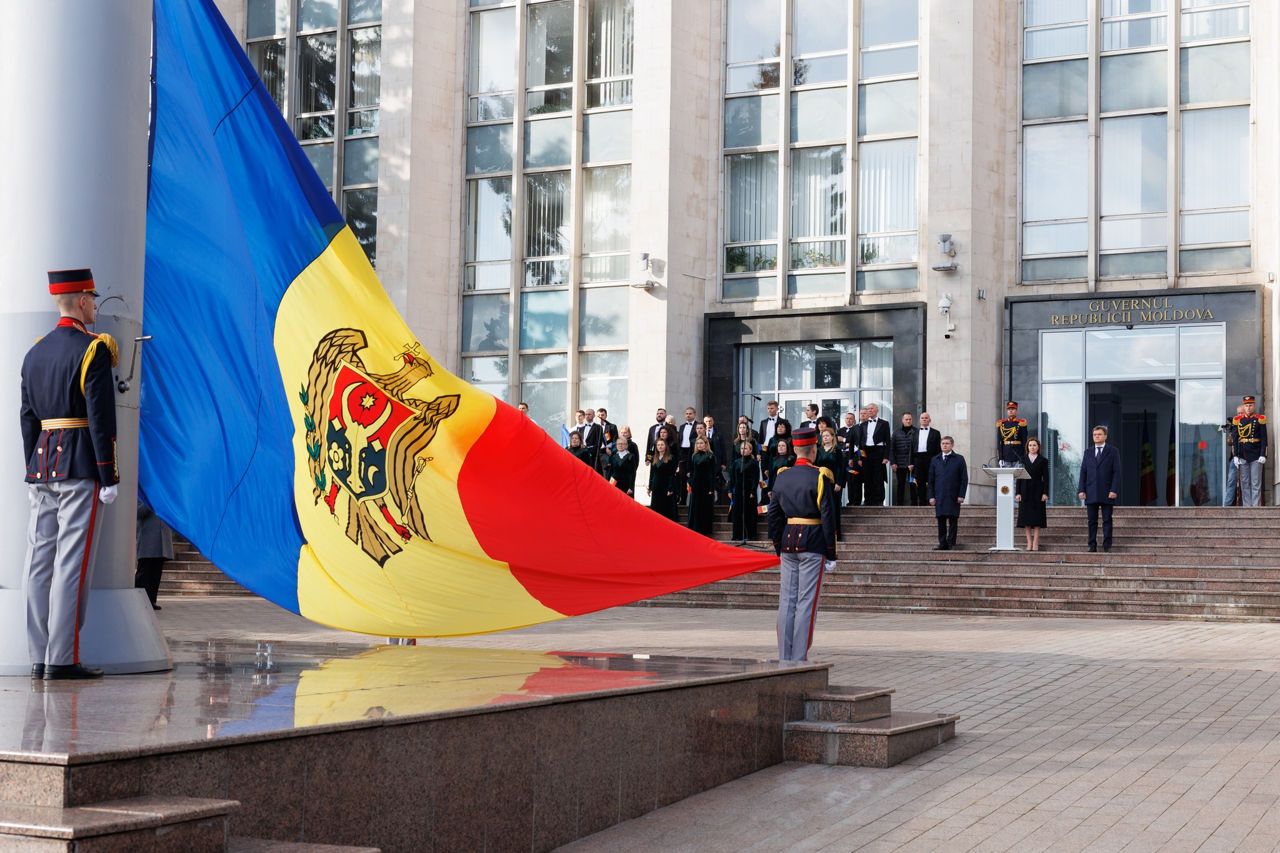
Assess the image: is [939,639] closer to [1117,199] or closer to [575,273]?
[1117,199]

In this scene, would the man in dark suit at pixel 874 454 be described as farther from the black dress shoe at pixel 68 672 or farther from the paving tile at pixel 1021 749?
the black dress shoe at pixel 68 672

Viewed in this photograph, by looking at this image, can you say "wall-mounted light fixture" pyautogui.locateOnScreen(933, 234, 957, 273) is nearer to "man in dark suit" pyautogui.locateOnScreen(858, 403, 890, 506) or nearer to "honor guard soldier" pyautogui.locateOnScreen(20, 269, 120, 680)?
"man in dark suit" pyautogui.locateOnScreen(858, 403, 890, 506)

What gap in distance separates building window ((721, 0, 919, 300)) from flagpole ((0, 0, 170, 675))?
2302cm

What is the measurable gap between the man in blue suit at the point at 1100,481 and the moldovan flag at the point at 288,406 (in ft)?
43.4

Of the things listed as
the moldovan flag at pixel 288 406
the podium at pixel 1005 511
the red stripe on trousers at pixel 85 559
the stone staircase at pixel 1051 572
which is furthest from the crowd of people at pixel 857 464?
the red stripe on trousers at pixel 85 559

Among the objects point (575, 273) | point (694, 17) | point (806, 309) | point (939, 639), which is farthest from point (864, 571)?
point (694, 17)

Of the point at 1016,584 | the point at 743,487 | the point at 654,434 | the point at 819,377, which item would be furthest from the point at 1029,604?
the point at 819,377

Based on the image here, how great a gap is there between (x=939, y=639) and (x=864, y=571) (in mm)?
5745

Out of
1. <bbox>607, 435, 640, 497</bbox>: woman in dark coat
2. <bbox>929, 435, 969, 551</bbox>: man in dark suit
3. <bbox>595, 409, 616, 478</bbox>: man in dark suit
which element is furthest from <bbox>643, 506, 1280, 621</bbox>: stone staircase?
<bbox>595, 409, 616, 478</bbox>: man in dark suit

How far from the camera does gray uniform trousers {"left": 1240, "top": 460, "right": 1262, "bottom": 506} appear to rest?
931 inches

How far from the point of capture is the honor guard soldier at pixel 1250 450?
23.6 metres

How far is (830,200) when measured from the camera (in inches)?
1177

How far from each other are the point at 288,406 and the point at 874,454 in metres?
17.4

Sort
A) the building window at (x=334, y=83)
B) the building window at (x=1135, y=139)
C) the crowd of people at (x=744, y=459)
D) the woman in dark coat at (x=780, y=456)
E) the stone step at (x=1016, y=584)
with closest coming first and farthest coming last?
the stone step at (x=1016, y=584) < the woman in dark coat at (x=780, y=456) < the crowd of people at (x=744, y=459) < the building window at (x=1135, y=139) < the building window at (x=334, y=83)
